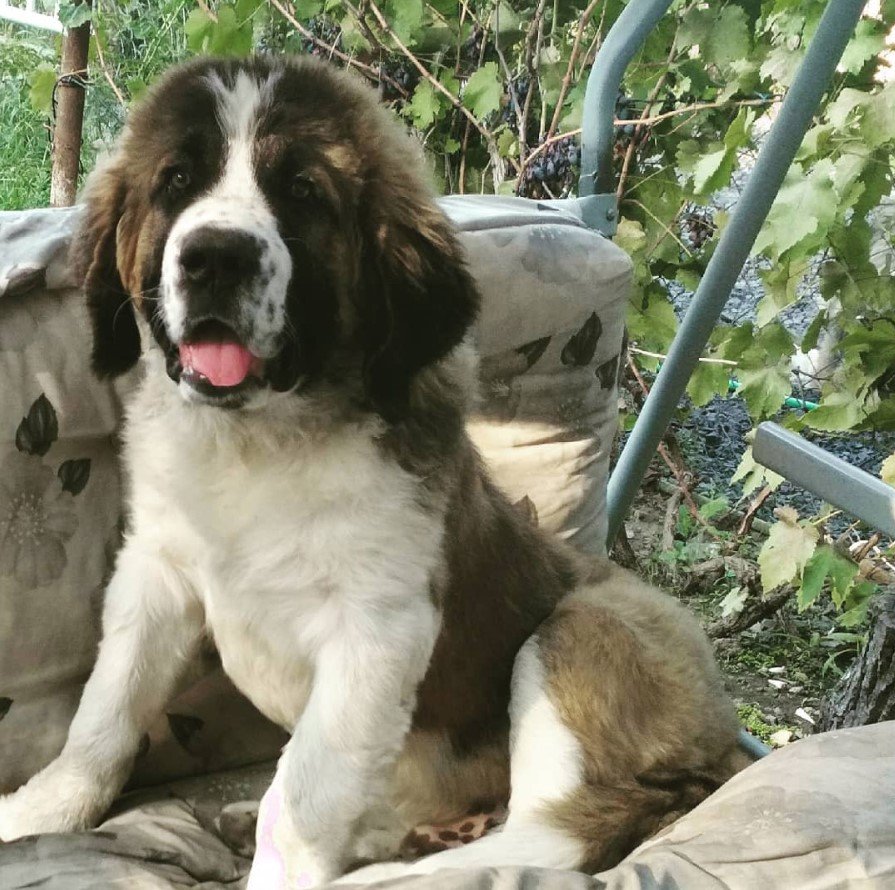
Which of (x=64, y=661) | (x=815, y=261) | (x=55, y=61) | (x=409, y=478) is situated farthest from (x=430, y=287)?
(x=55, y=61)

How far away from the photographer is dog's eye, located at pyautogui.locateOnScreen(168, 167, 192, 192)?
1.70m

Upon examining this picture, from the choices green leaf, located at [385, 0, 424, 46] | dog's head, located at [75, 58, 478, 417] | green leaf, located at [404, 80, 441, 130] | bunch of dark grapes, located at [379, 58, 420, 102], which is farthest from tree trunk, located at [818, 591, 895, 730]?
bunch of dark grapes, located at [379, 58, 420, 102]

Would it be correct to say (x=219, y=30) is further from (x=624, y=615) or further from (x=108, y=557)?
(x=624, y=615)

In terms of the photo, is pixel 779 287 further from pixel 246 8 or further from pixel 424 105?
pixel 246 8

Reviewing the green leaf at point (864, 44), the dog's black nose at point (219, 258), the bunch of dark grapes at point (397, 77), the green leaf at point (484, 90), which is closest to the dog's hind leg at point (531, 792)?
the dog's black nose at point (219, 258)

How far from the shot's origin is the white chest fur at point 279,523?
1.81 metres

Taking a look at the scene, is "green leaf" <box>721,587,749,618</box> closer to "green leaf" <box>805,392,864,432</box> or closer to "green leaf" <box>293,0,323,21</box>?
"green leaf" <box>805,392,864,432</box>

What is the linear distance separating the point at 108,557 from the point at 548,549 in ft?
2.91

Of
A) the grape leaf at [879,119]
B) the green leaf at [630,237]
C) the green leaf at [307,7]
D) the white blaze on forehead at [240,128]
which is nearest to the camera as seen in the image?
the white blaze on forehead at [240,128]

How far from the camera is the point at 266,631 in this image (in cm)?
190

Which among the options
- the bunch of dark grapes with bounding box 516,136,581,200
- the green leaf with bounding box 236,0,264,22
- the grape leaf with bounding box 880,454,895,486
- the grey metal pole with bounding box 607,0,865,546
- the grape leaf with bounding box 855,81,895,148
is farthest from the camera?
the bunch of dark grapes with bounding box 516,136,581,200

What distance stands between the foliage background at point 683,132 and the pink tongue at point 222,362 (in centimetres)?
111

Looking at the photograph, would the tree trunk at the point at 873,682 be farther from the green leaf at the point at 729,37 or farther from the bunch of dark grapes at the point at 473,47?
→ the bunch of dark grapes at the point at 473,47

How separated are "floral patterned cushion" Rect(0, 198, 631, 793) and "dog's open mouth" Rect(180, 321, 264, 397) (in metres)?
0.46
